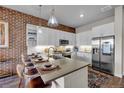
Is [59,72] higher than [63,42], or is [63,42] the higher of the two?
[63,42]

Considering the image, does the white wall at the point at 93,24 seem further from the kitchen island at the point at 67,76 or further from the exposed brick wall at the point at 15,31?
the kitchen island at the point at 67,76

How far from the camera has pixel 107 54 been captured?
4.10 meters

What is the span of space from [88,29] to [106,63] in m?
2.57

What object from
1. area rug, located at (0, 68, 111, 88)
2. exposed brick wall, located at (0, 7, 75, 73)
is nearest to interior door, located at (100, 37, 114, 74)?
area rug, located at (0, 68, 111, 88)

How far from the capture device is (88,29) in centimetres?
603

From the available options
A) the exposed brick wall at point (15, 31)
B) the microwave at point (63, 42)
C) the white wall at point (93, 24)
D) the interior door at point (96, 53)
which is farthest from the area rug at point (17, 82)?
the white wall at point (93, 24)

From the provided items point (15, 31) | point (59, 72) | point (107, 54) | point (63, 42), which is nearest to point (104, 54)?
point (107, 54)

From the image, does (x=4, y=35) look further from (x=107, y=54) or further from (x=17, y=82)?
(x=107, y=54)

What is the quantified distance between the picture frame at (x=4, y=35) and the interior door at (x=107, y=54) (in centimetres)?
394

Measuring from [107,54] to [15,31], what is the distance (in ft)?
12.8

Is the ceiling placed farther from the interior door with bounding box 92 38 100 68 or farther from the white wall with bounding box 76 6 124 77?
the interior door with bounding box 92 38 100 68
